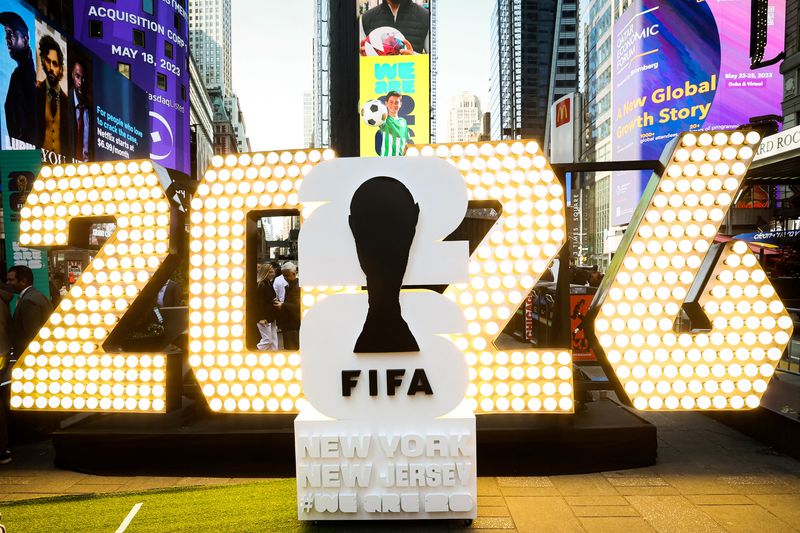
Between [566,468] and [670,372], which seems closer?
[670,372]

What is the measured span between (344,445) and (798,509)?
345 cm

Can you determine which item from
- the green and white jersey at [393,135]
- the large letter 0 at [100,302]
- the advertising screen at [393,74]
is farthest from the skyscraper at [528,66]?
the large letter 0 at [100,302]

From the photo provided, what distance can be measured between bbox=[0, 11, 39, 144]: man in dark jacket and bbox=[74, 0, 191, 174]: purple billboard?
23433 mm

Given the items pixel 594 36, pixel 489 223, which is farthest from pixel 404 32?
pixel 594 36

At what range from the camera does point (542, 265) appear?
14.2ft

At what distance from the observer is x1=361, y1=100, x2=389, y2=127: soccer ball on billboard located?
34062 mm

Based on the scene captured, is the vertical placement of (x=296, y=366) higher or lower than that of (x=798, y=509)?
higher

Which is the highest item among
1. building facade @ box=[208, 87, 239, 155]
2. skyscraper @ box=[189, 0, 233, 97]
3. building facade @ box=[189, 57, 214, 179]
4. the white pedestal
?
skyscraper @ box=[189, 0, 233, 97]

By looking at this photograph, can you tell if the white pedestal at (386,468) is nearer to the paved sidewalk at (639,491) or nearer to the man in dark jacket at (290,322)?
the paved sidewalk at (639,491)

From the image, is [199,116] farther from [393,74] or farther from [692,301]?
[692,301]

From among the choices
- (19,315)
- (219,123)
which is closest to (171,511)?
(19,315)

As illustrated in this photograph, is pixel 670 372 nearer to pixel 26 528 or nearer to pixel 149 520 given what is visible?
pixel 149 520

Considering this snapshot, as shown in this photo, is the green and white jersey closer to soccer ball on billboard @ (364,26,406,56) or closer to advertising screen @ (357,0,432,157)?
advertising screen @ (357,0,432,157)

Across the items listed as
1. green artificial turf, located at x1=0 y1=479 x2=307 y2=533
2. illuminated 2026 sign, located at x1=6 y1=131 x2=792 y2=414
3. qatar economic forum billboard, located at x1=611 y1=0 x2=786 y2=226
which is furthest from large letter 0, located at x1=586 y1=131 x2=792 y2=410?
qatar economic forum billboard, located at x1=611 y1=0 x2=786 y2=226
